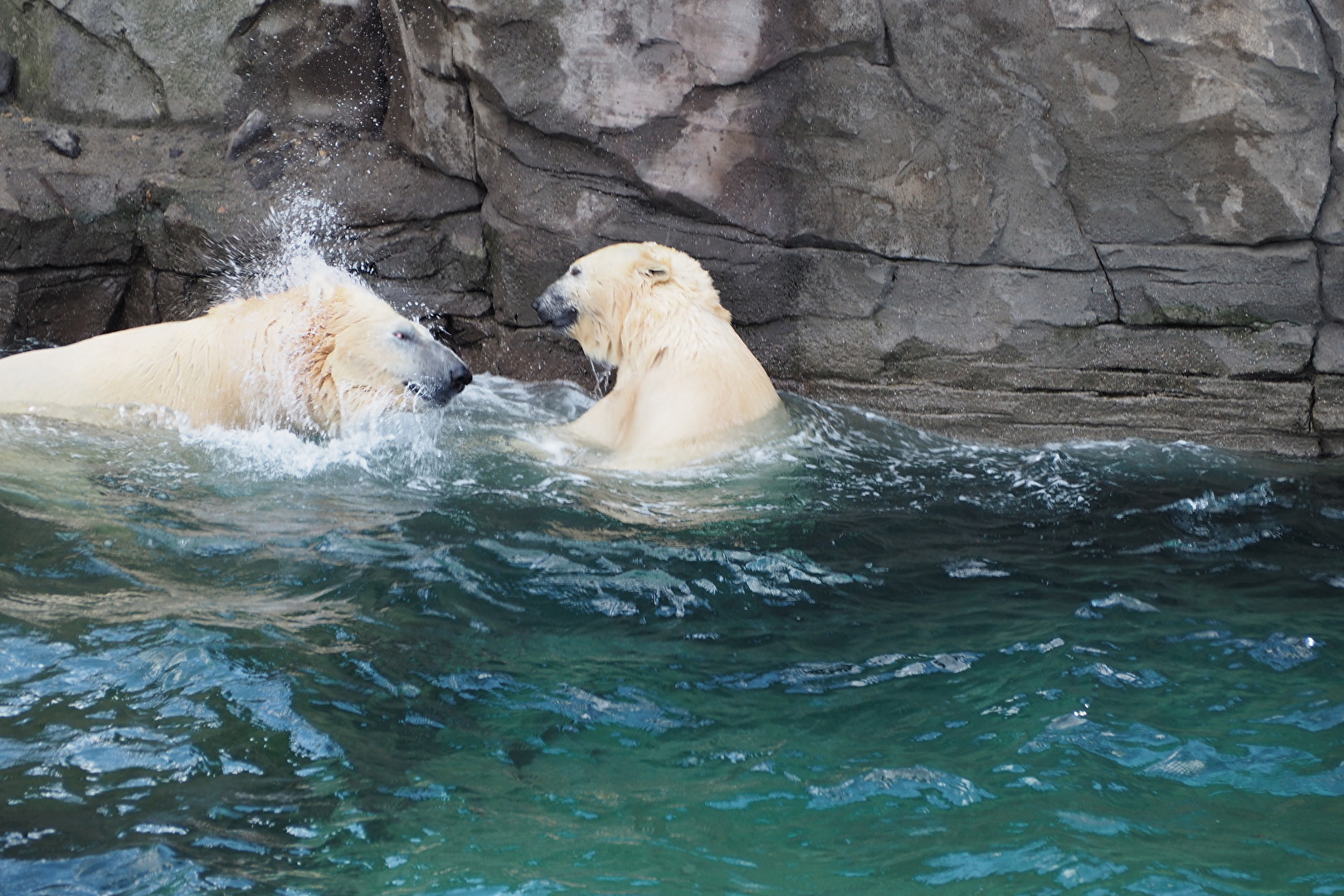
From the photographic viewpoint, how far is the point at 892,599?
355 cm

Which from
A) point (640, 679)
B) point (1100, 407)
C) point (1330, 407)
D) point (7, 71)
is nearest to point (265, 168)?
point (7, 71)

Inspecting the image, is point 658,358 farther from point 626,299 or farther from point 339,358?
point 339,358

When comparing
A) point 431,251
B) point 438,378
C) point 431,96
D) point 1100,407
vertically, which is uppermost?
point 431,96

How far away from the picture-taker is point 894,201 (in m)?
5.73

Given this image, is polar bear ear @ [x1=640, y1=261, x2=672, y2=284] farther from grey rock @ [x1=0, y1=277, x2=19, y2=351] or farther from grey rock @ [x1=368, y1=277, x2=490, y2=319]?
grey rock @ [x1=0, y1=277, x2=19, y2=351]

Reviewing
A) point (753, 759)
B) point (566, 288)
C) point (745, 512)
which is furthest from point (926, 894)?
point (566, 288)

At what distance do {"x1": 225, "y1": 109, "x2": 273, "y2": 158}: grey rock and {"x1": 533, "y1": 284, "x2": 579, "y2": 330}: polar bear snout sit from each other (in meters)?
2.24

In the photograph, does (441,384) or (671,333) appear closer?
(441,384)

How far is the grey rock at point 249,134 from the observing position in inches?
262

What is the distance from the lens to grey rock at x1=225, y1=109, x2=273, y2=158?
6.64m

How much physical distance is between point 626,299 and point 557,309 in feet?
1.12

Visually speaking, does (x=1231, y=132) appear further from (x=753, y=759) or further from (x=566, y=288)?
(x=753, y=759)

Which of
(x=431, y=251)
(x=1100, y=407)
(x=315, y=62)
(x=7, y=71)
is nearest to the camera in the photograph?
(x=1100, y=407)

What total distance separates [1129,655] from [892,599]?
68 centimetres
